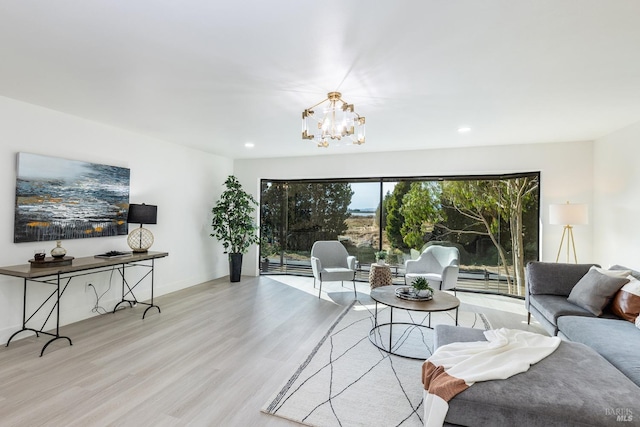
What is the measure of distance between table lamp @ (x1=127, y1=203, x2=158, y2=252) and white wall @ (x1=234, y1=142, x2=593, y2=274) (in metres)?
2.62

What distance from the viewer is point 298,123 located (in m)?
3.97

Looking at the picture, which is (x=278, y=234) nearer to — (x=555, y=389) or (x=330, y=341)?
(x=330, y=341)

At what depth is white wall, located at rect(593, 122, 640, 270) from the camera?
12.4 ft

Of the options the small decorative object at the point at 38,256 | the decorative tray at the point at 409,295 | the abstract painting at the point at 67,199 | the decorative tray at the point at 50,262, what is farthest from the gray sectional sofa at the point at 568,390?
the abstract painting at the point at 67,199

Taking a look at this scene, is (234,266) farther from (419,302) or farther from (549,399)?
(549,399)

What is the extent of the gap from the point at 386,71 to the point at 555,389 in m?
2.32

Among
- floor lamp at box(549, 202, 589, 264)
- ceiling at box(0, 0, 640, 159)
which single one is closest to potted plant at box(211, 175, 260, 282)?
ceiling at box(0, 0, 640, 159)

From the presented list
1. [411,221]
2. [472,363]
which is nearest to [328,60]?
[472,363]

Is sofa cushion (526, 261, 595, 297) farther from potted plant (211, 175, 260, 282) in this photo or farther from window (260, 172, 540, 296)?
potted plant (211, 175, 260, 282)

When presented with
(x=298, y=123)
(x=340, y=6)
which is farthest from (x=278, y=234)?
(x=340, y=6)

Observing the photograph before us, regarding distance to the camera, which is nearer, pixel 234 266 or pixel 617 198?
pixel 617 198

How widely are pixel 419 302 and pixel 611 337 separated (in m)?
1.43

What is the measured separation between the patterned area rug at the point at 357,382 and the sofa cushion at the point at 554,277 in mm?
751

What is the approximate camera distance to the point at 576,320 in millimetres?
2752
